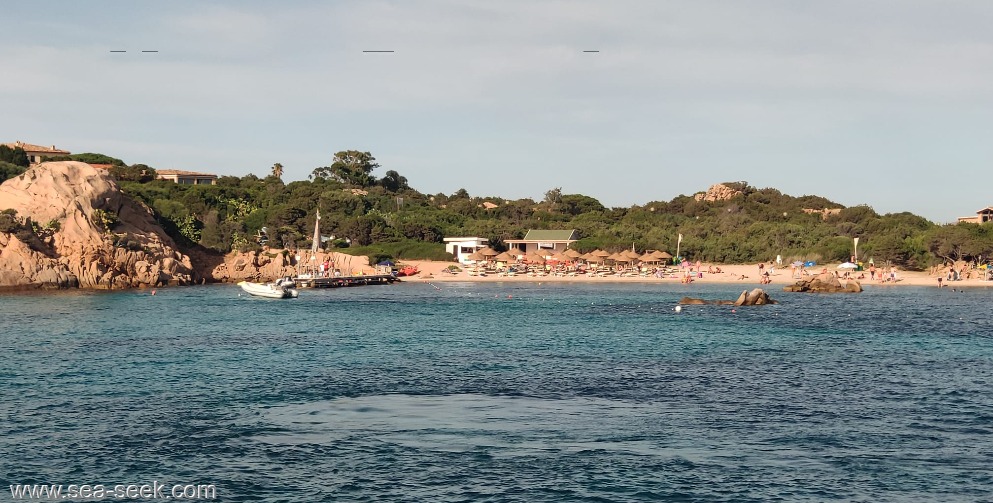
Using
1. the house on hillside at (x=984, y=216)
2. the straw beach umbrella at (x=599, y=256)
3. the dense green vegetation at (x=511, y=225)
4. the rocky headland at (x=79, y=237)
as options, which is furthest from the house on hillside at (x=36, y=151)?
the house on hillside at (x=984, y=216)

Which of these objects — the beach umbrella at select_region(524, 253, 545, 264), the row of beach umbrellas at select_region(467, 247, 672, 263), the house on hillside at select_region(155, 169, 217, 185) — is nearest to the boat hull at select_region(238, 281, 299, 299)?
the row of beach umbrellas at select_region(467, 247, 672, 263)

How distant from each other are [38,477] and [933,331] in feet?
131

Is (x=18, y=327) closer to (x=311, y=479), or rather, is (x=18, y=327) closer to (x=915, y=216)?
(x=311, y=479)

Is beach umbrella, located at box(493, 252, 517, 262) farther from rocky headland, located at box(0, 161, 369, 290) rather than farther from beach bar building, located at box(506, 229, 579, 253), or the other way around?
rocky headland, located at box(0, 161, 369, 290)

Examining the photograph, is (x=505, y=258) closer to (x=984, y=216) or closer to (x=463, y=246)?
Result: (x=463, y=246)

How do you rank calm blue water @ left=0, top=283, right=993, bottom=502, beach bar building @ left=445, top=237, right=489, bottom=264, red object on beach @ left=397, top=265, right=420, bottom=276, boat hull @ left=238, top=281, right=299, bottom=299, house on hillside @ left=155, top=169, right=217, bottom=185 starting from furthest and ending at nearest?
house on hillside @ left=155, top=169, right=217, bottom=185
beach bar building @ left=445, top=237, right=489, bottom=264
red object on beach @ left=397, top=265, right=420, bottom=276
boat hull @ left=238, top=281, right=299, bottom=299
calm blue water @ left=0, top=283, right=993, bottom=502

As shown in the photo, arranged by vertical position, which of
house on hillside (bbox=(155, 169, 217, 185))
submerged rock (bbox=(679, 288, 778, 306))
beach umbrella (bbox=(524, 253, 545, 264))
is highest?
house on hillside (bbox=(155, 169, 217, 185))

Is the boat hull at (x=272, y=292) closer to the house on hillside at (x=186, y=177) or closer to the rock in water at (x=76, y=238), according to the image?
the rock in water at (x=76, y=238)

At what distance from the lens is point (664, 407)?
23.7m

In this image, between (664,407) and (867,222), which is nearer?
(664,407)

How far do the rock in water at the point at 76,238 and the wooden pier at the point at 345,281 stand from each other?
12.0 meters

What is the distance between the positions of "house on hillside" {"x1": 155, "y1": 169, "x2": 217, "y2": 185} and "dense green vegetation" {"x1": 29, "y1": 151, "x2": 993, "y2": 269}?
456cm

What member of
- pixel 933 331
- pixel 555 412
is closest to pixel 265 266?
pixel 933 331

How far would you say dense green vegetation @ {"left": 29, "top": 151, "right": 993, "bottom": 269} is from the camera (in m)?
96.6
